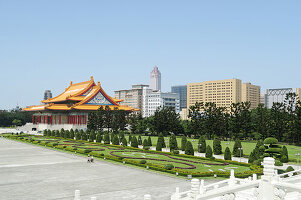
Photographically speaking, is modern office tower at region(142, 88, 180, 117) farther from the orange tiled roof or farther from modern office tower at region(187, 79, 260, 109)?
the orange tiled roof

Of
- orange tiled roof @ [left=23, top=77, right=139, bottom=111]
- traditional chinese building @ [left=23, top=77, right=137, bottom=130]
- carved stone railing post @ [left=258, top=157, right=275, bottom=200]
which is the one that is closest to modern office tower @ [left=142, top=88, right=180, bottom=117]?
traditional chinese building @ [left=23, top=77, right=137, bottom=130]

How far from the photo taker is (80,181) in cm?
2430

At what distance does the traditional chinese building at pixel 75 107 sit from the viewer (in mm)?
85000

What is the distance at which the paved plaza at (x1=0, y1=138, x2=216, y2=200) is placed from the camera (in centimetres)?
2038

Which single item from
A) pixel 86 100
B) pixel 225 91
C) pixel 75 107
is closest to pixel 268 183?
pixel 75 107

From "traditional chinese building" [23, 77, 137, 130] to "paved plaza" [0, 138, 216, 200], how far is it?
50.5 m

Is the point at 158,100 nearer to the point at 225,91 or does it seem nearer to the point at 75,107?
the point at 225,91

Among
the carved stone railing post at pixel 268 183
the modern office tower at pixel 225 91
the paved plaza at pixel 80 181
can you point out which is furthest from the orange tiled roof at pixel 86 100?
the modern office tower at pixel 225 91

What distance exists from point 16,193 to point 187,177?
13049 mm

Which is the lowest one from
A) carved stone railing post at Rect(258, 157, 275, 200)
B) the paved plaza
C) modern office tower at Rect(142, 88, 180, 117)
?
the paved plaza

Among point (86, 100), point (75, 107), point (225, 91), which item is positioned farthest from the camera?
point (225, 91)

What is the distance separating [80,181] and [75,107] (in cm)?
5996

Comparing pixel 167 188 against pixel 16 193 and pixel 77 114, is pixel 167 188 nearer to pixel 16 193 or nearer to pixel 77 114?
pixel 16 193

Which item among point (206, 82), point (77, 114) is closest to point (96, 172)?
point (77, 114)
